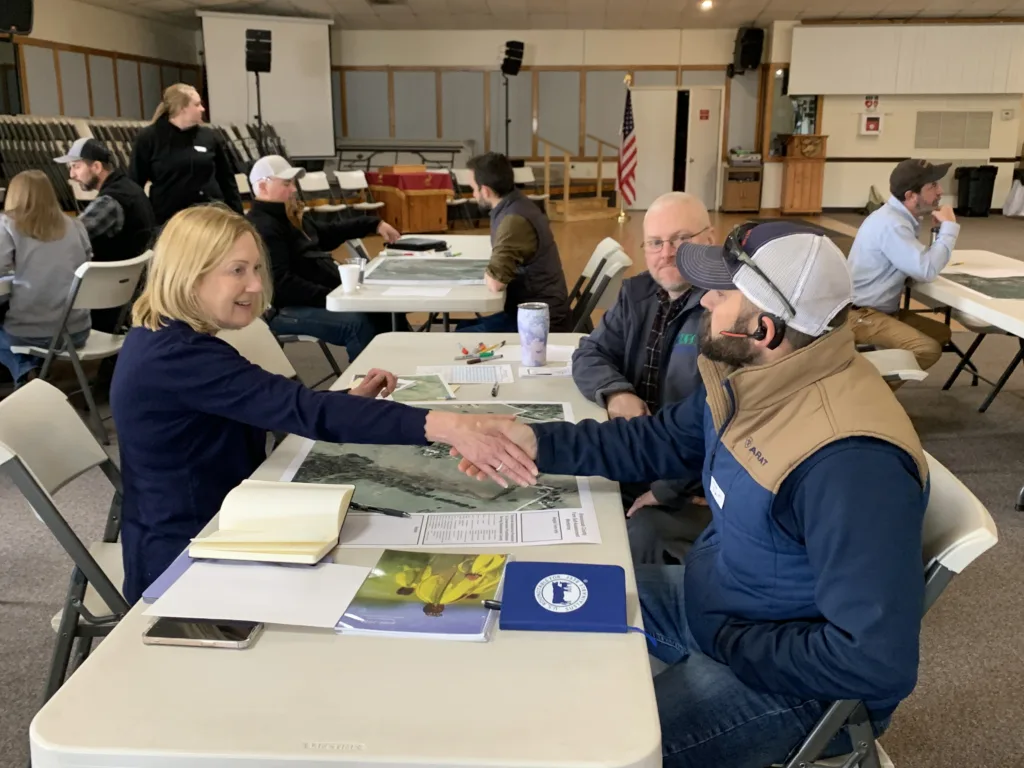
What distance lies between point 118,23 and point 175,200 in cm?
838

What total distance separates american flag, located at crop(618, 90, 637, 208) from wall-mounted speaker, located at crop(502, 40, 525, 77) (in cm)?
186

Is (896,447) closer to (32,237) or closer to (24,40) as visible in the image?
(32,237)

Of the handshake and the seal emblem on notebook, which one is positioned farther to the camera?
the handshake

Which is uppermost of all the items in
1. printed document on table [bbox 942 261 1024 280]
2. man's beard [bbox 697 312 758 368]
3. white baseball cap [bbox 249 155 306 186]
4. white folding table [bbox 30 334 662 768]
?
white baseball cap [bbox 249 155 306 186]

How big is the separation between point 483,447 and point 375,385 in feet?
1.68

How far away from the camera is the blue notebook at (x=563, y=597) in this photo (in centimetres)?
110

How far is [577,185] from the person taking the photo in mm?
14961

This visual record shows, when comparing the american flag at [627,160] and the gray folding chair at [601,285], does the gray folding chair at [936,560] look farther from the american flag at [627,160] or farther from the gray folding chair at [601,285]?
the american flag at [627,160]

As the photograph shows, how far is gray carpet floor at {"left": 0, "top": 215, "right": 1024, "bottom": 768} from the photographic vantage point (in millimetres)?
2041

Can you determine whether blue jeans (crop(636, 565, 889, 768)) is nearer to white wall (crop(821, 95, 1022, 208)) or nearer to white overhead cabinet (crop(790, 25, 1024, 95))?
white overhead cabinet (crop(790, 25, 1024, 95))

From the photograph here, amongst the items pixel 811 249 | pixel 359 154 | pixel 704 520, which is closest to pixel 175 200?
pixel 704 520

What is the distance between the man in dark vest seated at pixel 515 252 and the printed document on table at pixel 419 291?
0.21 metres

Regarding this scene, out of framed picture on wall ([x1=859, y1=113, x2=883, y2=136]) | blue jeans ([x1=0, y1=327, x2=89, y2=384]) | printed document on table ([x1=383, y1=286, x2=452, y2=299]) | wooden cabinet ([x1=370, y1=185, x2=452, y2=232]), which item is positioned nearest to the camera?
printed document on table ([x1=383, y1=286, x2=452, y2=299])

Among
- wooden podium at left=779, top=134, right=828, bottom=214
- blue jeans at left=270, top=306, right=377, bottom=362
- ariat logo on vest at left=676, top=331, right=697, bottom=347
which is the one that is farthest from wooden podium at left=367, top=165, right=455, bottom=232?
ariat logo on vest at left=676, top=331, right=697, bottom=347
